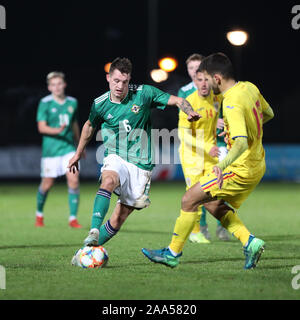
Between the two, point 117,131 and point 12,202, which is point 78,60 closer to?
point 12,202

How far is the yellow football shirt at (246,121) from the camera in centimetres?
571

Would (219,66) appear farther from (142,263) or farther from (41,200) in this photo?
(41,200)

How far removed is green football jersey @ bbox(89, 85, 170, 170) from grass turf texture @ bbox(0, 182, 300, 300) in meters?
1.09

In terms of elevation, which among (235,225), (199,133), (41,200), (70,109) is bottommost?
(41,200)

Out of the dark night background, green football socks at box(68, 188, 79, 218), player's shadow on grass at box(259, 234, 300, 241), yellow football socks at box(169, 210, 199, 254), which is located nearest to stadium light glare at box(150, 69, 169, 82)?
the dark night background

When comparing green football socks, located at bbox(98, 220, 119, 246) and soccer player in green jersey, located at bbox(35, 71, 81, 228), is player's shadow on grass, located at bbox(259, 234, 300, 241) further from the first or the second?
soccer player in green jersey, located at bbox(35, 71, 81, 228)

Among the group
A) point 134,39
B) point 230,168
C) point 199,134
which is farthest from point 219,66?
point 134,39

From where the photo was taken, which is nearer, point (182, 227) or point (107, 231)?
point (182, 227)

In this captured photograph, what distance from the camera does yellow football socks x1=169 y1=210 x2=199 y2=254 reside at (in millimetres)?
6145

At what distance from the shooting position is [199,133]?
8.21m

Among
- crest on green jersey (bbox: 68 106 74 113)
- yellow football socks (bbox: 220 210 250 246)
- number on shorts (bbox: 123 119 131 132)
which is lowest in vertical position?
yellow football socks (bbox: 220 210 250 246)

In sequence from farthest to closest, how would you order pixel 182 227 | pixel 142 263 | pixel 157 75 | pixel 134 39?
pixel 134 39 → pixel 157 75 → pixel 142 263 → pixel 182 227

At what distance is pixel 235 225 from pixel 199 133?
77.7 inches
